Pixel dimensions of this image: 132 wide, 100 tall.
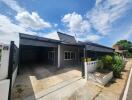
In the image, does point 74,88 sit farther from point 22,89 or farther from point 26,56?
point 26,56

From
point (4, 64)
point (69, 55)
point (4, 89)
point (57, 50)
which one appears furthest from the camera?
point (69, 55)

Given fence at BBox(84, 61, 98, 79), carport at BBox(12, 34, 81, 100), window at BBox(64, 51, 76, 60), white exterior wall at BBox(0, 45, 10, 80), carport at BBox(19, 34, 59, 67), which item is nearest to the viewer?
white exterior wall at BBox(0, 45, 10, 80)

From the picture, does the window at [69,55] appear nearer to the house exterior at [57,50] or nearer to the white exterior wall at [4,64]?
the house exterior at [57,50]

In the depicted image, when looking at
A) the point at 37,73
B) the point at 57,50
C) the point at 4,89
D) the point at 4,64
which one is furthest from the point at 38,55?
the point at 4,89

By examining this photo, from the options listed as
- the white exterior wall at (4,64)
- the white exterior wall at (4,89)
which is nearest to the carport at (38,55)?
the white exterior wall at (4,64)

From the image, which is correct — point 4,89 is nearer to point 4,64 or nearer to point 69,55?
point 4,64

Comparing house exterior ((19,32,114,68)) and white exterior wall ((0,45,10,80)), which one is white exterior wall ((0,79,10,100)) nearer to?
white exterior wall ((0,45,10,80))

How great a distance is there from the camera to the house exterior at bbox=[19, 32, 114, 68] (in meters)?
11.6

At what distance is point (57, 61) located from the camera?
1470cm

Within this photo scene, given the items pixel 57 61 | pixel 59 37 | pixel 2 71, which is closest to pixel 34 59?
pixel 59 37

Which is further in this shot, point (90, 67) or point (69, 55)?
point (69, 55)

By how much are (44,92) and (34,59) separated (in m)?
15.5

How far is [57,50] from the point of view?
48.7 feet

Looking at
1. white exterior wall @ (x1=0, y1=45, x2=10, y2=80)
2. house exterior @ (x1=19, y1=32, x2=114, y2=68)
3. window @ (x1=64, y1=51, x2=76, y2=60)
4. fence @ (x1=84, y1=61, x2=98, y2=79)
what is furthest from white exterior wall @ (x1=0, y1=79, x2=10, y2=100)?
window @ (x1=64, y1=51, x2=76, y2=60)
